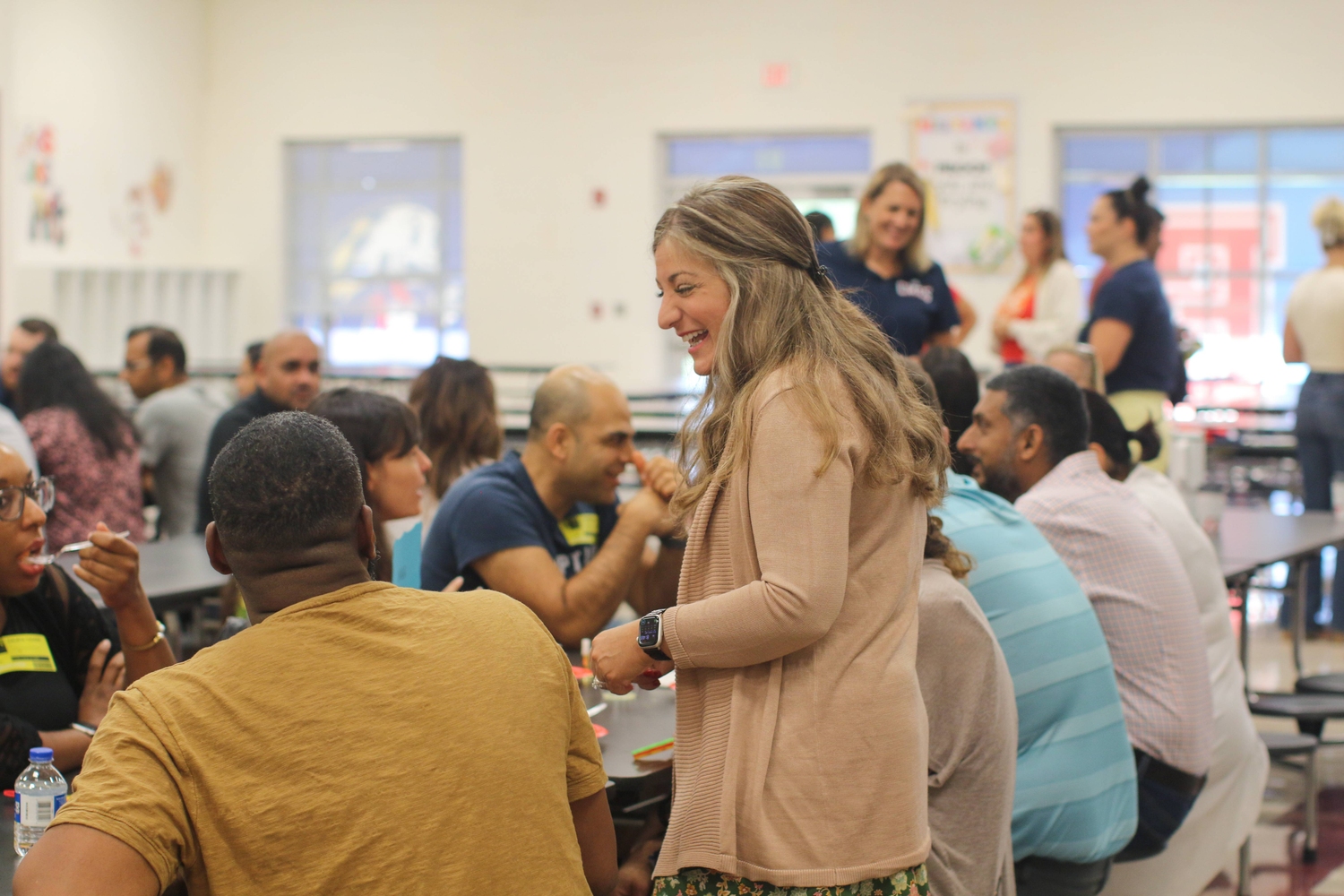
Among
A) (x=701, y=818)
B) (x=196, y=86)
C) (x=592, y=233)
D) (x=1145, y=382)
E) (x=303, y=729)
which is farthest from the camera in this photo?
(x=196, y=86)

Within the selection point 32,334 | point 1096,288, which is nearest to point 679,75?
point 32,334

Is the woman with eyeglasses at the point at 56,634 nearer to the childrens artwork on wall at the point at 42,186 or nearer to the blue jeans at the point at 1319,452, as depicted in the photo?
the blue jeans at the point at 1319,452

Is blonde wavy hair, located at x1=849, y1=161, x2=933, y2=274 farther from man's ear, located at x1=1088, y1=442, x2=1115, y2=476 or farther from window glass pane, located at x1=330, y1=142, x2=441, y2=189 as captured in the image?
window glass pane, located at x1=330, y1=142, x2=441, y2=189

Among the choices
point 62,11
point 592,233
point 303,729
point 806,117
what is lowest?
point 303,729

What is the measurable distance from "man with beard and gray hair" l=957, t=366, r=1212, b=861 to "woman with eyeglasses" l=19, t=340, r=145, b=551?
3399 millimetres

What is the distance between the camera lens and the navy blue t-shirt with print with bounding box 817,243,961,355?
3.91 metres

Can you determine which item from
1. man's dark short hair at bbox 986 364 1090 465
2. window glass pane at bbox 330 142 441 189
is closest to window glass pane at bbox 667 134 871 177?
window glass pane at bbox 330 142 441 189

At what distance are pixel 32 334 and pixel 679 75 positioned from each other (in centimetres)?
573

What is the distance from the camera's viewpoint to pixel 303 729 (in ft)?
3.87

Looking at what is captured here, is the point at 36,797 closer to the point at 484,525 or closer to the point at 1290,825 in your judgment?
the point at 484,525

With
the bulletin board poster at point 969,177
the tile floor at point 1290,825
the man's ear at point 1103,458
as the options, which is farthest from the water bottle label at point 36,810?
the bulletin board poster at point 969,177

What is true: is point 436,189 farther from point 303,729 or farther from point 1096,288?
point 303,729

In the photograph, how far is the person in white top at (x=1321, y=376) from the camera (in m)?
6.05

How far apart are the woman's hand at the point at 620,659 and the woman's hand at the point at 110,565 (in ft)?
2.54
